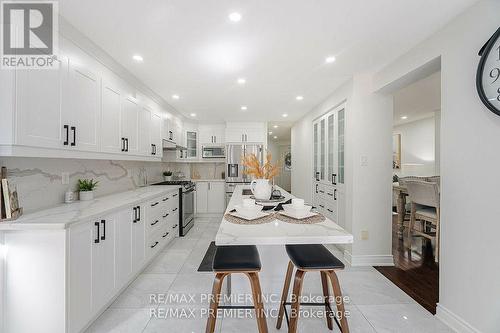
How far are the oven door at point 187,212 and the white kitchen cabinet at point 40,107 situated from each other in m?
2.55

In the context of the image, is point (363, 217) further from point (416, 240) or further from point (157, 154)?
point (157, 154)

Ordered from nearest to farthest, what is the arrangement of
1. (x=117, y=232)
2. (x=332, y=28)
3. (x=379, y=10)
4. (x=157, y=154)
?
(x=379, y=10), (x=332, y=28), (x=117, y=232), (x=157, y=154)

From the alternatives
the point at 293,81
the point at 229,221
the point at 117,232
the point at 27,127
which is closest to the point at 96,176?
the point at 117,232

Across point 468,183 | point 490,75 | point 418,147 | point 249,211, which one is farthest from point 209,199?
point 418,147

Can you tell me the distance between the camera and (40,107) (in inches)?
62.9

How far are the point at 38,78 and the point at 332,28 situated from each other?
7.48ft

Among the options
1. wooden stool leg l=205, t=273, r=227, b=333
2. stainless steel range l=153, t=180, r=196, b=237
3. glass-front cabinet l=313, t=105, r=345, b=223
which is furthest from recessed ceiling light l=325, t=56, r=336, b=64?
stainless steel range l=153, t=180, r=196, b=237

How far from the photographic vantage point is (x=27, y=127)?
150 cm

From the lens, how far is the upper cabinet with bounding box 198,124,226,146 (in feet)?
19.4

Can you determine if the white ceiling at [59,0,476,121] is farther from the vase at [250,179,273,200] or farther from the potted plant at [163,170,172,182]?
the potted plant at [163,170,172,182]

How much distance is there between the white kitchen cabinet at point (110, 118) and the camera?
2.35m

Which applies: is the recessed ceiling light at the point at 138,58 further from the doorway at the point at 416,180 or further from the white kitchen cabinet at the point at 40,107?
the doorway at the point at 416,180

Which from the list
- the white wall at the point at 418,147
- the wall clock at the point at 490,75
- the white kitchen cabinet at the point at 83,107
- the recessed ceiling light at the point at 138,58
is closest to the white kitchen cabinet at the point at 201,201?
the white kitchen cabinet at the point at 83,107

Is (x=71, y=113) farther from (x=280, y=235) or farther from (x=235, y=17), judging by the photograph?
(x=280, y=235)
